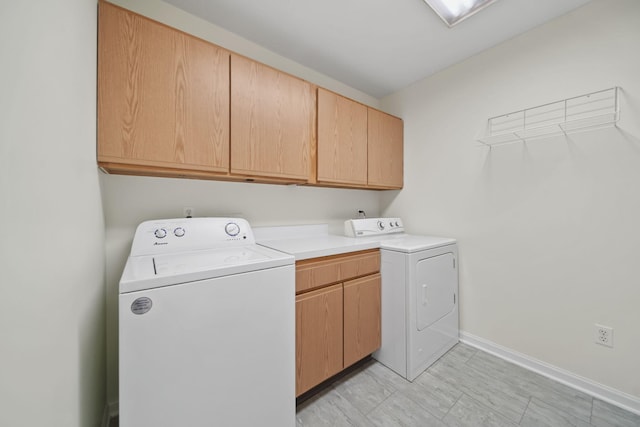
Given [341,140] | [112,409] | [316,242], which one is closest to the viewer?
[112,409]

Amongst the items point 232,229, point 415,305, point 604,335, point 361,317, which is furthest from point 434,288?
point 232,229

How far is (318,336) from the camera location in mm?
1438

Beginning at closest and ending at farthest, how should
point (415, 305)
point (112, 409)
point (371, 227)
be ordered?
point (112, 409) → point (415, 305) → point (371, 227)

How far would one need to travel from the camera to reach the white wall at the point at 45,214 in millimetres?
434

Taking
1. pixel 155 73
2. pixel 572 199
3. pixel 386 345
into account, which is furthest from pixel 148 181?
pixel 572 199

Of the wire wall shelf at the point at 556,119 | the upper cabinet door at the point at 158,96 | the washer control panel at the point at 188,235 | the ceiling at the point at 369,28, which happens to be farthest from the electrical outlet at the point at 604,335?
the upper cabinet door at the point at 158,96

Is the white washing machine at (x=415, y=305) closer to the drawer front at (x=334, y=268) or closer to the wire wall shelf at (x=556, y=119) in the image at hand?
the drawer front at (x=334, y=268)

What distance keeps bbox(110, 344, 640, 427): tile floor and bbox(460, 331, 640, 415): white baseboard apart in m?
0.05

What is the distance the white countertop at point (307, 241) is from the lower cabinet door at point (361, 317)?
26 cm

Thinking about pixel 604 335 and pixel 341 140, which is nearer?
pixel 604 335

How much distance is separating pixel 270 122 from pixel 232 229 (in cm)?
78

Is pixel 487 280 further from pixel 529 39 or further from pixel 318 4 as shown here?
Result: pixel 318 4

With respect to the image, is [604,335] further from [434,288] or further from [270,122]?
[270,122]

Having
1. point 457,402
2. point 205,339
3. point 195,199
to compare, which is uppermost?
point 195,199
